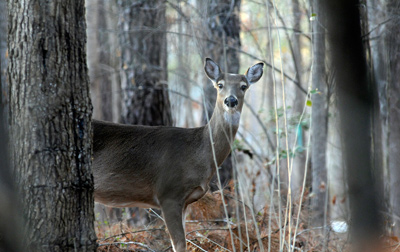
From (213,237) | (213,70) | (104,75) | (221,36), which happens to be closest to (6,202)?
(213,237)

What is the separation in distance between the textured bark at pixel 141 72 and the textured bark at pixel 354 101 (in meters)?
7.64

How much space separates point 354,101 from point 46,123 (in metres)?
2.46

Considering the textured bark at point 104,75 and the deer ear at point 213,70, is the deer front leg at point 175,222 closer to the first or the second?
the deer ear at point 213,70

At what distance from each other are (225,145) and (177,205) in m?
0.95

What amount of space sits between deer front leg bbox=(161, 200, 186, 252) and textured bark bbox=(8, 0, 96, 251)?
176 centimetres

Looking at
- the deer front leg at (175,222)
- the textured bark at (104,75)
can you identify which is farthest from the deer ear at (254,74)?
the textured bark at (104,75)

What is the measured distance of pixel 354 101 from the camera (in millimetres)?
1732

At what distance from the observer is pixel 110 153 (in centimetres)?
599

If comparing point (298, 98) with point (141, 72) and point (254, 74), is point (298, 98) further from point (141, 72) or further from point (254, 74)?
point (254, 74)

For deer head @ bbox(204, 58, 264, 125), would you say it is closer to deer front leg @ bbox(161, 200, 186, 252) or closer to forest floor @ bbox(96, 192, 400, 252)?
deer front leg @ bbox(161, 200, 186, 252)

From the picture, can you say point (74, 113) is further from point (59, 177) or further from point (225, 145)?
point (225, 145)

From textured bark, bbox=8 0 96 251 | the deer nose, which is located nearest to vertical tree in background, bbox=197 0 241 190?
the deer nose

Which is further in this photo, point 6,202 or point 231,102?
point 231,102

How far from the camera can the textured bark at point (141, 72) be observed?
30.9 ft
